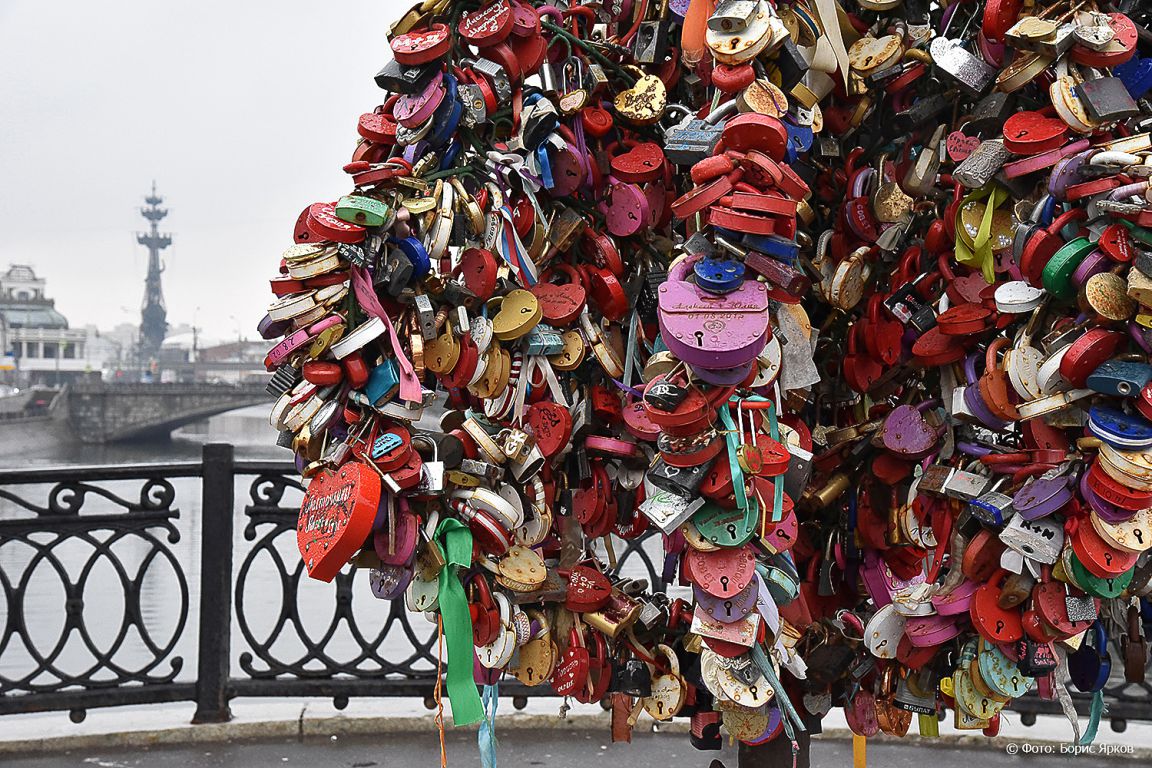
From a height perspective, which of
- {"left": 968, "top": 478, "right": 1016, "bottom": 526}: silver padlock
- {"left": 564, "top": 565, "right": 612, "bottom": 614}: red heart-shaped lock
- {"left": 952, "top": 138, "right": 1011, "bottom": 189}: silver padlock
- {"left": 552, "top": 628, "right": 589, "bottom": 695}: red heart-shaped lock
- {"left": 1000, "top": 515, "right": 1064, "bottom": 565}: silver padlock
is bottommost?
{"left": 552, "top": 628, "right": 589, "bottom": 695}: red heart-shaped lock

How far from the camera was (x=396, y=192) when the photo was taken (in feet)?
5.13

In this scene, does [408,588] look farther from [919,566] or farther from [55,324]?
[55,324]

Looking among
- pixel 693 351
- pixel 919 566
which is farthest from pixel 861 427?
pixel 693 351

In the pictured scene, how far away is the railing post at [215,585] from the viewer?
13.1 feet

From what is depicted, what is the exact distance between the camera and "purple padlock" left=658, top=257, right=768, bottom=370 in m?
1.36

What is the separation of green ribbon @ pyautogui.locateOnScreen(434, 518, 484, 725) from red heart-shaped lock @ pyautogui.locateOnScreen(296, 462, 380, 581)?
0.56 ft

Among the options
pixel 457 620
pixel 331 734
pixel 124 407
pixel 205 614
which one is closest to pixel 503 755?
pixel 331 734

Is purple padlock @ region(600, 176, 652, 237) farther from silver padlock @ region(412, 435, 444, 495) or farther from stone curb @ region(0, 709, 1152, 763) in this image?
stone curb @ region(0, 709, 1152, 763)

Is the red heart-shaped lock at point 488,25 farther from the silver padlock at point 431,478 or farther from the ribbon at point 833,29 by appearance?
the silver padlock at point 431,478

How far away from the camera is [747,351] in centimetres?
137

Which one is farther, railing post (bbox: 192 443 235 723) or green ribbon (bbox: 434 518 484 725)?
railing post (bbox: 192 443 235 723)

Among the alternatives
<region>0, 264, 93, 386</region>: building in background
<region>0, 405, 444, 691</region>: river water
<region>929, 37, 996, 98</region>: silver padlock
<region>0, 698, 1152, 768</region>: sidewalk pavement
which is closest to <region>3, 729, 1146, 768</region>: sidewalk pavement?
<region>0, 698, 1152, 768</region>: sidewalk pavement

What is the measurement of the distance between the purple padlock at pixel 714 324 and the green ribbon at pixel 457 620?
0.45 meters

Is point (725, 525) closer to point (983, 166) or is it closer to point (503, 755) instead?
point (983, 166)
